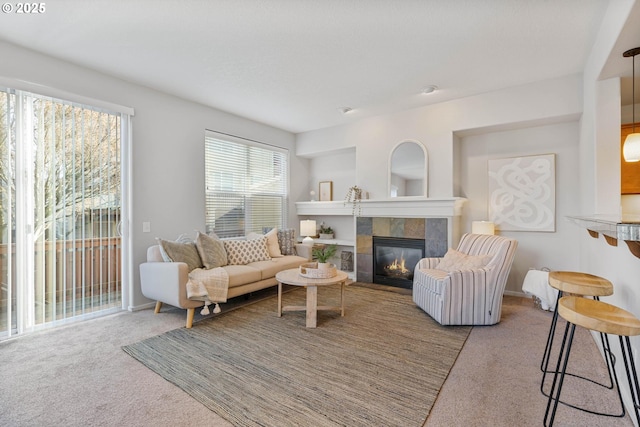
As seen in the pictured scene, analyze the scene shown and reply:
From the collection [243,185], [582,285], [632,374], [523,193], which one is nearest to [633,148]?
[582,285]

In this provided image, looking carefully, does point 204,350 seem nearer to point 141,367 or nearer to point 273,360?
point 141,367

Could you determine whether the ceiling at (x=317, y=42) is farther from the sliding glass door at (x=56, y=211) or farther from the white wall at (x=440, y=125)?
the sliding glass door at (x=56, y=211)

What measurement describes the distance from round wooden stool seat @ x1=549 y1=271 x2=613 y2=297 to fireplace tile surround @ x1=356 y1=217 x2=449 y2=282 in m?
2.27

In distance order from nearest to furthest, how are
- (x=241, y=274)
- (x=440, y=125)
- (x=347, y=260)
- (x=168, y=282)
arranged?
(x=168, y=282), (x=241, y=274), (x=440, y=125), (x=347, y=260)

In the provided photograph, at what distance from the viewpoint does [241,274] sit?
356cm

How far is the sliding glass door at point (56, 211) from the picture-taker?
2.78 meters

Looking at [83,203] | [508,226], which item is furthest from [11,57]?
[508,226]

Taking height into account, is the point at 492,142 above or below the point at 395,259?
above

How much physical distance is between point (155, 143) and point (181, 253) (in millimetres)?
1469

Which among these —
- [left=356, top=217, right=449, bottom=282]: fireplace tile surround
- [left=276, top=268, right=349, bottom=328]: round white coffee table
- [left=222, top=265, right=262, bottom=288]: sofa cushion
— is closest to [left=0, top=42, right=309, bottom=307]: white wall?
[left=222, top=265, right=262, bottom=288]: sofa cushion

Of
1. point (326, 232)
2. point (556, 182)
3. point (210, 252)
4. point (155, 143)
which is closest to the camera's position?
point (210, 252)

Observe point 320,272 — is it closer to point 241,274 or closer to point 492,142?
point 241,274

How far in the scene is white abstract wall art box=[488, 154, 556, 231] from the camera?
402 cm

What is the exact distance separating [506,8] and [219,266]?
3730 millimetres
